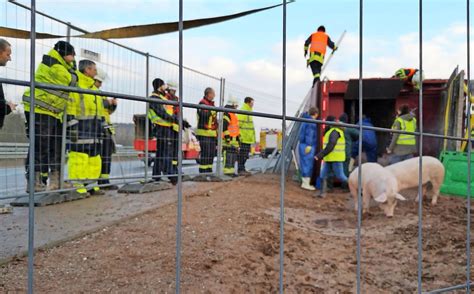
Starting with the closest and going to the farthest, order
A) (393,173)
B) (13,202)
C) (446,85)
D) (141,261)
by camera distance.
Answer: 1. (141,261)
2. (13,202)
3. (393,173)
4. (446,85)

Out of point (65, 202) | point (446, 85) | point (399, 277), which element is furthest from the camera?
point (446, 85)

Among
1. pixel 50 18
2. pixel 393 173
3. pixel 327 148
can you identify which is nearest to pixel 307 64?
pixel 327 148

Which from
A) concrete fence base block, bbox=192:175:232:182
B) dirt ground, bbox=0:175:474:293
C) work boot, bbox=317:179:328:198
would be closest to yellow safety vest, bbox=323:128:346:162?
work boot, bbox=317:179:328:198

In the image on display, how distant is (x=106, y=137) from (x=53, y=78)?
1.40 meters

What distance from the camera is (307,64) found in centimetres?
905

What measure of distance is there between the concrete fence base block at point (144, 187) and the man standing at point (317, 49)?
4564 mm

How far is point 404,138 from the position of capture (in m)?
7.49

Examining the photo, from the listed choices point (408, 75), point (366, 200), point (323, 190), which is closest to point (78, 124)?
point (366, 200)

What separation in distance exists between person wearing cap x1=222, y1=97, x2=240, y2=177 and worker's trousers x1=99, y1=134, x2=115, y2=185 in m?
3.01

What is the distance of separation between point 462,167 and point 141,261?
20.2 ft

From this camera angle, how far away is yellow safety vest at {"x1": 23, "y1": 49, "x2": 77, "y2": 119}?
3937 mm

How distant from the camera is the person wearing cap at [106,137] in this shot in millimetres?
4953

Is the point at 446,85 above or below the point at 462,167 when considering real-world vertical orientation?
above

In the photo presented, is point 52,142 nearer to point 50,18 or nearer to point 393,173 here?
point 50,18
